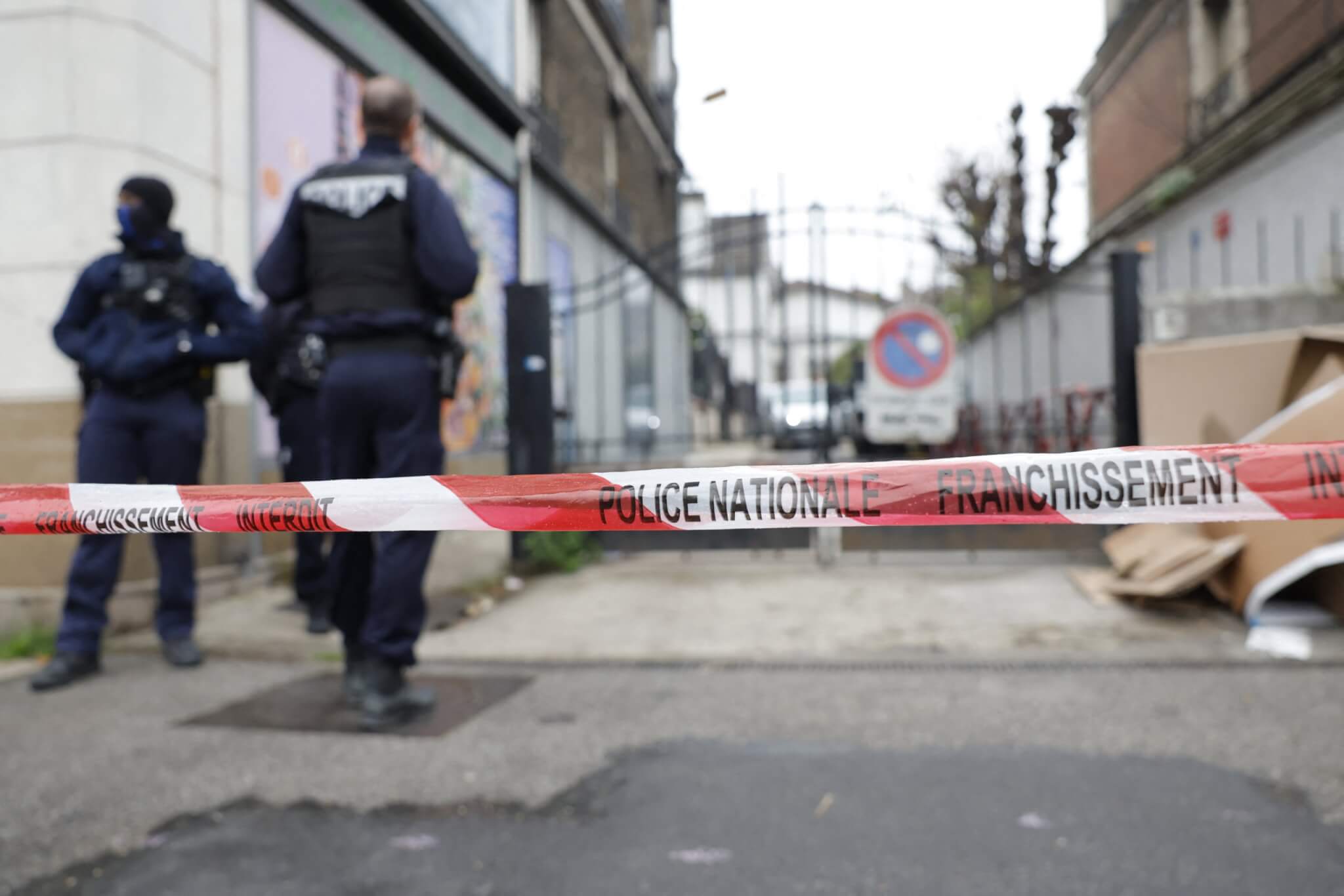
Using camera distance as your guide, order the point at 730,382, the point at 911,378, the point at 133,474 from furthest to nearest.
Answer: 1. the point at 730,382
2. the point at 911,378
3. the point at 133,474

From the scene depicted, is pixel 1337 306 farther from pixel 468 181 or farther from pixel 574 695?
pixel 468 181

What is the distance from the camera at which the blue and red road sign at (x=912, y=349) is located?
655 cm

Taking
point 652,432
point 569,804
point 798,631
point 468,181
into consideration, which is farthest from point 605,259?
point 569,804

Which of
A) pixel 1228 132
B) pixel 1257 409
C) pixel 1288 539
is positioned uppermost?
pixel 1228 132

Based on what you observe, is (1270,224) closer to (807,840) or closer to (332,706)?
(807,840)

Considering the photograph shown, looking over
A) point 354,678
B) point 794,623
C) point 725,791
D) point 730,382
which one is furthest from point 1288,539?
point 730,382

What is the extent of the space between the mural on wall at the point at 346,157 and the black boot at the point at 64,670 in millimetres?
1809

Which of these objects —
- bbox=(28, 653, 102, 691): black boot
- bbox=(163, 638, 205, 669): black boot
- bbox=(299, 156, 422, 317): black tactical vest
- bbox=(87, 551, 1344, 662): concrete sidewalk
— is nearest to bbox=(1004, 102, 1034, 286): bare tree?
bbox=(87, 551, 1344, 662): concrete sidewalk

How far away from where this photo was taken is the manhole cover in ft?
10.5

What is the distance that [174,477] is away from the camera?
405 cm

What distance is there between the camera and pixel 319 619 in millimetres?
4656

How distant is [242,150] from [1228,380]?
5.29m

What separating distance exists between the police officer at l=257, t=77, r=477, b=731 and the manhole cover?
9 cm

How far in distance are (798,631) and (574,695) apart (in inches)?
52.6
